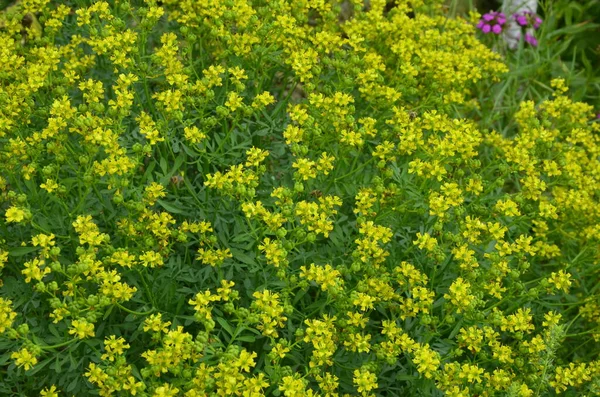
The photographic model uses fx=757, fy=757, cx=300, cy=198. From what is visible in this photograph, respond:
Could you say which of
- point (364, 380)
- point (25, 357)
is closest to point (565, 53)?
point (364, 380)

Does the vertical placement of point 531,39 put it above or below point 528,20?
below

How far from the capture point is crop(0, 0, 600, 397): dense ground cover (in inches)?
119

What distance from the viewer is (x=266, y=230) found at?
3.21 metres

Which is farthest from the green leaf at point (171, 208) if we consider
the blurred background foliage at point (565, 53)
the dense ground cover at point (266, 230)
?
the blurred background foliage at point (565, 53)

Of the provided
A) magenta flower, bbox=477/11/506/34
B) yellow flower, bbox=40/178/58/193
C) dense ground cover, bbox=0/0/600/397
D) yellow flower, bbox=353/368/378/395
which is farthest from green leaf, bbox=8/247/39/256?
magenta flower, bbox=477/11/506/34

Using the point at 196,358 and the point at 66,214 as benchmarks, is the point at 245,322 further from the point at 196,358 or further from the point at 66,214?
the point at 66,214

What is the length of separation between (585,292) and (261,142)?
6.41ft

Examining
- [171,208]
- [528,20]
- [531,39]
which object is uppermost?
[171,208]

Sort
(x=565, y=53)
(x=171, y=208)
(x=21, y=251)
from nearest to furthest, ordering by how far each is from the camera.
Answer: (x=21, y=251) → (x=171, y=208) → (x=565, y=53)

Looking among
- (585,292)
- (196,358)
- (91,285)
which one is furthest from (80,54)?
(585,292)

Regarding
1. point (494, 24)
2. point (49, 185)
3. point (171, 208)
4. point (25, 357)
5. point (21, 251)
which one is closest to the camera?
point (25, 357)

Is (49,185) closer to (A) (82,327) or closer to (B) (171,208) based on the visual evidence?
(B) (171,208)

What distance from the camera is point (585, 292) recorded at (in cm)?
415

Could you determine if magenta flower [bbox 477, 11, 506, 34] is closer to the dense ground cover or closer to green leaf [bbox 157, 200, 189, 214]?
the dense ground cover
